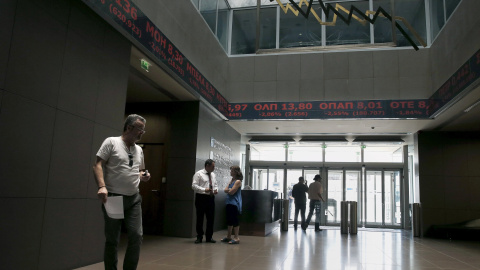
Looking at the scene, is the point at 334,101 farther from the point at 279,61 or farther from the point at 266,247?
the point at 266,247

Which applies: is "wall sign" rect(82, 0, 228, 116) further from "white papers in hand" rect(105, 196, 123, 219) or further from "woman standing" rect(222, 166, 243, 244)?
"white papers in hand" rect(105, 196, 123, 219)

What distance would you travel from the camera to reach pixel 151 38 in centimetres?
561

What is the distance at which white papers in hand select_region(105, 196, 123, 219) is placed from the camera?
2809 mm

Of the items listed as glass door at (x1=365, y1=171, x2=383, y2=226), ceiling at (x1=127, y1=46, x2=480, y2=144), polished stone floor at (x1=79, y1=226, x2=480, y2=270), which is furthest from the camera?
glass door at (x1=365, y1=171, x2=383, y2=226)

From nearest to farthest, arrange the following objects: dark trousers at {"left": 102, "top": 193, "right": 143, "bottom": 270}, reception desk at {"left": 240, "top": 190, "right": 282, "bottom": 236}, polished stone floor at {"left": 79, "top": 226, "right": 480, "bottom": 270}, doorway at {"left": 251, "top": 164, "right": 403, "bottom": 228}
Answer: dark trousers at {"left": 102, "top": 193, "right": 143, "bottom": 270} → polished stone floor at {"left": 79, "top": 226, "right": 480, "bottom": 270} → reception desk at {"left": 240, "top": 190, "right": 282, "bottom": 236} → doorway at {"left": 251, "top": 164, "right": 403, "bottom": 228}

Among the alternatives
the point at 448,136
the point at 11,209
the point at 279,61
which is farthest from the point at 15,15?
the point at 448,136

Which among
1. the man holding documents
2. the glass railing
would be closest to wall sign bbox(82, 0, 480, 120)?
the glass railing

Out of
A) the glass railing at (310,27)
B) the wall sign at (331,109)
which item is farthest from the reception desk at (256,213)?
the glass railing at (310,27)

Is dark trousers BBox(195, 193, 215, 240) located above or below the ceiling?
below

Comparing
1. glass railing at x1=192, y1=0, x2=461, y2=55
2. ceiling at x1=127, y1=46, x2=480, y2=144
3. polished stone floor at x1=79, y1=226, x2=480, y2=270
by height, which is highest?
glass railing at x1=192, y1=0, x2=461, y2=55

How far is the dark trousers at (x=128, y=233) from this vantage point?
2918mm

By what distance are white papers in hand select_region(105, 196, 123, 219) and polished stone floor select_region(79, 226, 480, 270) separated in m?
1.79

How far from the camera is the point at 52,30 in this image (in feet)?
12.3

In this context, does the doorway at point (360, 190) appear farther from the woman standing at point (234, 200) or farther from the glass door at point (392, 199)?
the woman standing at point (234, 200)
